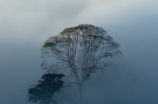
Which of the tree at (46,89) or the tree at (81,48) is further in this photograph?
the tree at (81,48)

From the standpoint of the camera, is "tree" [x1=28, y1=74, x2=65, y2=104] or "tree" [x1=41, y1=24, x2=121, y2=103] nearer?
"tree" [x1=28, y1=74, x2=65, y2=104]

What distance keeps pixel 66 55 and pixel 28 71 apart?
3259 millimetres

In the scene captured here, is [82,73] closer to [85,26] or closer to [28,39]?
[85,26]

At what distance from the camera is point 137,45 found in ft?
64.6

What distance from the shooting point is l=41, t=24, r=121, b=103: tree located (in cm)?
1695

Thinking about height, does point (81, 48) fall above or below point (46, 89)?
above

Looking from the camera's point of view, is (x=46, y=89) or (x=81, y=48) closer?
(x=46, y=89)

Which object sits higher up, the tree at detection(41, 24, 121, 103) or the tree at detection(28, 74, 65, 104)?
the tree at detection(41, 24, 121, 103)

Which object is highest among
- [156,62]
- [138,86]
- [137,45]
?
[137,45]

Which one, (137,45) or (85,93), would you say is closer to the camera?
(85,93)

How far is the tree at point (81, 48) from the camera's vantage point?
17.0 metres

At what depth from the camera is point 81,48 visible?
18.0 metres

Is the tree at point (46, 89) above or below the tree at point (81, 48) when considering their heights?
below

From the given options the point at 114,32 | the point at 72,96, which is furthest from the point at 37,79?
the point at 114,32
